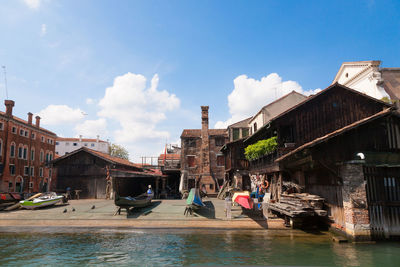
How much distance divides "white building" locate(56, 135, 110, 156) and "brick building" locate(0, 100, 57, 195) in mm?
30730

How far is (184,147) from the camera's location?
34.8 metres

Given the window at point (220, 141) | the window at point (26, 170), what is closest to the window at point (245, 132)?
the window at point (220, 141)

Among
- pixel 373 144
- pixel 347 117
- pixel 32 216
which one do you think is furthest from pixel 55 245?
pixel 347 117

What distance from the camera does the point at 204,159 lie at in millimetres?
33625

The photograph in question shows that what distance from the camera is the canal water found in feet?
27.5

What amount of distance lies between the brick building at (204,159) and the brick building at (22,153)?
17321 mm

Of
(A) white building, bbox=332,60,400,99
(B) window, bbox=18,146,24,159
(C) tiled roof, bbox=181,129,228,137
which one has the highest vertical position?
(A) white building, bbox=332,60,400,99

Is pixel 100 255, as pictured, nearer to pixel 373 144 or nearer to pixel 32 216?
pixel 32 216

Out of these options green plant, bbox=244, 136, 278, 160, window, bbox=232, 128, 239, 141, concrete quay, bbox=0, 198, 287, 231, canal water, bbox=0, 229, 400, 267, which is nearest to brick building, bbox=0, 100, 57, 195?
concrete quay, bbox=0, 198, 287, 231

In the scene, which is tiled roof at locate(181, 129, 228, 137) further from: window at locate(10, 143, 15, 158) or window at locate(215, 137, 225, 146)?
window at locate(10, 143, 15, 158)

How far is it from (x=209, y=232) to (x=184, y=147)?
73.1 feet

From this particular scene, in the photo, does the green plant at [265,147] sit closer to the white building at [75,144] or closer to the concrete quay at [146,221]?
the concrete quay at [146,221]

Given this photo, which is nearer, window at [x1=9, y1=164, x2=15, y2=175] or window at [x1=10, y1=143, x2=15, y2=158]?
window at [x1=9, y1=164, x2=15, y2=175]

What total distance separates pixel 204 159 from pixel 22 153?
1106 inches
